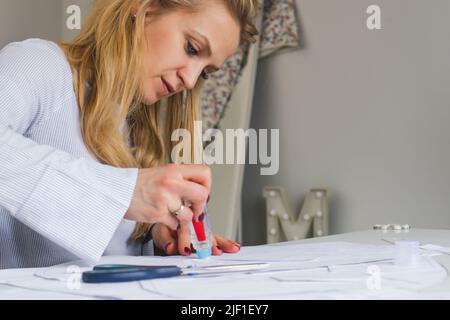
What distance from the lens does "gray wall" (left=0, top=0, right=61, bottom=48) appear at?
2939 millimetres

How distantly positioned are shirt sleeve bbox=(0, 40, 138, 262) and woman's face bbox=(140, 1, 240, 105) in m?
0.46

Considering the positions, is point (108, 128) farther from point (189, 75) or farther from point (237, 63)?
point (237, 63)

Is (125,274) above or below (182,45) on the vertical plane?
below

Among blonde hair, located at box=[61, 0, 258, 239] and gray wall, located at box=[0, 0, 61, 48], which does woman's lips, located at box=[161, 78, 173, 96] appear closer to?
blonde hair, located at box=[61, 0, 258, 239]

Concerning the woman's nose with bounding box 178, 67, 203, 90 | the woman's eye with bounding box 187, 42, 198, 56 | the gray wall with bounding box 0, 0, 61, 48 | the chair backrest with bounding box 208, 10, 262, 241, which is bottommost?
the chair backrest with bounding box 208, 10, 262, 241

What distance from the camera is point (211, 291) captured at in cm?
58

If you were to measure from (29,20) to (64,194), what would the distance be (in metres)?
2.55

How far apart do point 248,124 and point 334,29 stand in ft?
1.65

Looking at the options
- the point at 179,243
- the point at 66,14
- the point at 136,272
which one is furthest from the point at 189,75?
the point at 66,14

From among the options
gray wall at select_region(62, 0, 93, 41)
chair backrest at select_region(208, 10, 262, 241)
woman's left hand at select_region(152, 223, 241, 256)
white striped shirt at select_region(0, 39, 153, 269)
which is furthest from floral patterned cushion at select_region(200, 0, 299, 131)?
white striped shirt at select_region(0, 39, 153, 269)

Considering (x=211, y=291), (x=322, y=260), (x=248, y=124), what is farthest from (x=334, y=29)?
(x=211, y=291)

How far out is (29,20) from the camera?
3.07 m

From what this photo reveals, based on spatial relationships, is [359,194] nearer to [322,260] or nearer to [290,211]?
[290,211]

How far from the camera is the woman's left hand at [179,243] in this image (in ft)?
3.27
